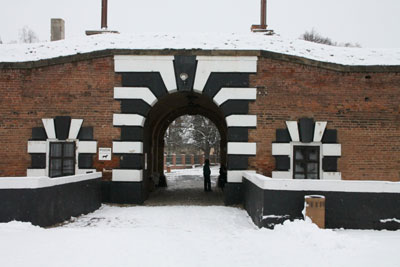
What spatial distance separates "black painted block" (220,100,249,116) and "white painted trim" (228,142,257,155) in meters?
0.99

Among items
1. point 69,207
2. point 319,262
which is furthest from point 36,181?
point 319,262

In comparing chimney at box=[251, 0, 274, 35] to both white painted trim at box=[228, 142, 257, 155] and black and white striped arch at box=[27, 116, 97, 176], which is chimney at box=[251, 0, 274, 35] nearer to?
white painted trim at box=[228, 142, 257, 155]

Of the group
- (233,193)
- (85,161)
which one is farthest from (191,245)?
(85,161)

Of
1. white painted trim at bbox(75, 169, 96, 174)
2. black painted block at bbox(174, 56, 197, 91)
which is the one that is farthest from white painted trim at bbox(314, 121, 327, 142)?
white painted trim at bbox(75, 169, 96, 174)

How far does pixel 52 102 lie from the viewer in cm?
1245

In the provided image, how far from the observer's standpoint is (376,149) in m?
12.2

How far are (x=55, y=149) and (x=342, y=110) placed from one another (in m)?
9.26

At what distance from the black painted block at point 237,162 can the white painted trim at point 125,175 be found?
2936 mm

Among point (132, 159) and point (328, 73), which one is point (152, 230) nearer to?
point (132, 159)

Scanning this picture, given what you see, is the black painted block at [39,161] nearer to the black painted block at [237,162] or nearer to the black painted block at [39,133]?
the black painted block at [39,133]

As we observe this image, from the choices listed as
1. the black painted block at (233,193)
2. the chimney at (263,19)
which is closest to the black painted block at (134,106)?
the black painted block at (233,193)

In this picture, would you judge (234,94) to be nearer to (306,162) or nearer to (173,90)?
(173,90)

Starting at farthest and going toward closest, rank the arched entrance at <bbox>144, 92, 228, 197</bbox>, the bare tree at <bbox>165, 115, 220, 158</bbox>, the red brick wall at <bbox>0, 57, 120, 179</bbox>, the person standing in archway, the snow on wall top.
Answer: the bare tree at <bbox>165, 115, 220, 158</bbox> < the person standing in archway < the arched entrance at <bbox>144, 92, 228, 197</bbox> < the snow on wall top < the red brick wall at <bbox>0, 57, 120, 179</bbox>

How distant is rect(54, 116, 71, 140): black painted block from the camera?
1233cm
